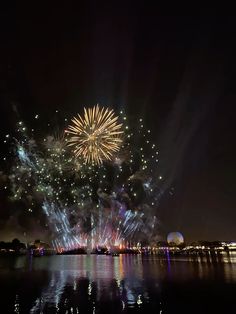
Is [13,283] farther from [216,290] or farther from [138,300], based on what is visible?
[216,290]

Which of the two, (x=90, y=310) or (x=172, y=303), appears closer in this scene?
(x=90, y=310)

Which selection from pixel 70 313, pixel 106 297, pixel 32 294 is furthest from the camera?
pixel 32 294

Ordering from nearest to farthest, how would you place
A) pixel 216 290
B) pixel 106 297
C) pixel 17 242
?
pixel 106 297, pixel 216 290, pixel 17 242

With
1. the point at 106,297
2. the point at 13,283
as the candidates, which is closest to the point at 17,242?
the point at 13,283

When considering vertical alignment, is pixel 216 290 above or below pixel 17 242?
below

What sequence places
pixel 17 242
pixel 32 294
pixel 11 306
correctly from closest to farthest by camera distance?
pixel 11 306 → pixel 32 294 → pixel 17 242

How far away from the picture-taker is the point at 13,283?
33250 mm

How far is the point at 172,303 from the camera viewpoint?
2222 cm

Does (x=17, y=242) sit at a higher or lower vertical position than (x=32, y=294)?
higher

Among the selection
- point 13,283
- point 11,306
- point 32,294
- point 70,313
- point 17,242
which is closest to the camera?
point 70,313

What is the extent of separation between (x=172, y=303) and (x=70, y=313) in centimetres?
709

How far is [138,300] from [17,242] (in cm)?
18418

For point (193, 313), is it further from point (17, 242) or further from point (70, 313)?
Result: point (17, 242)

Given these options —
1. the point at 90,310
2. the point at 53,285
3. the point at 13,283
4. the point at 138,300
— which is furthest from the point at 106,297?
the point at 13,283
